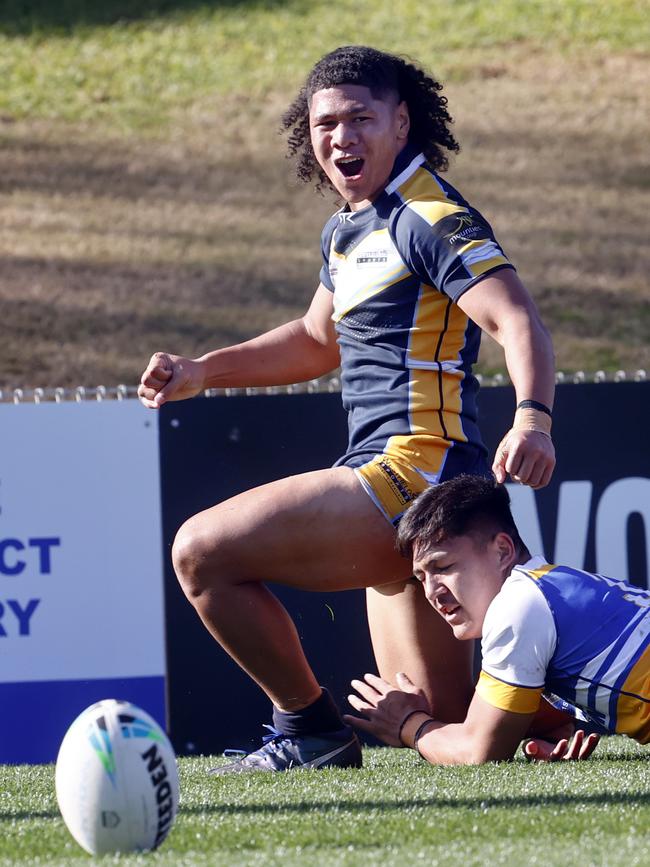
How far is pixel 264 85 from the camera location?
1977 centimetres

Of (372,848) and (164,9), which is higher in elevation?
(164,9)

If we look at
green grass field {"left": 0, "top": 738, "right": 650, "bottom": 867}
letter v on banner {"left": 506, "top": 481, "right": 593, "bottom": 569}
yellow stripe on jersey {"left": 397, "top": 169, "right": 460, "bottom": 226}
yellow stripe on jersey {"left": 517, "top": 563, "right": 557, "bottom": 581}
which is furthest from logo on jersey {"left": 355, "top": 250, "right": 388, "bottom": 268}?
letter v on banner {"left": 506, "top": 481, "right": 593, "bottom": 569}

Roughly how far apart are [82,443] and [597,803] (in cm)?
305

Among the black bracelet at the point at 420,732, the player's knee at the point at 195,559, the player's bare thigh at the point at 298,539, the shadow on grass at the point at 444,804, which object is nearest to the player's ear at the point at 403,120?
the player's bare thigh at the point at 298,539

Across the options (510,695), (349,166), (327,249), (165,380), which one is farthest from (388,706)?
(349,166)

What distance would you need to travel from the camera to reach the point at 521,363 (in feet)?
11.4

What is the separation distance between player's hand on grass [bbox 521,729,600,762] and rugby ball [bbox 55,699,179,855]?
166cm

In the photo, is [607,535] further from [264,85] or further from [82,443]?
[264,85]

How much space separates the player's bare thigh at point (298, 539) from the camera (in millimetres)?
3748

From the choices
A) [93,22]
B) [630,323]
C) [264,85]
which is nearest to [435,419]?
Answer: [630,323]

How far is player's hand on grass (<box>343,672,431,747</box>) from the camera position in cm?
390

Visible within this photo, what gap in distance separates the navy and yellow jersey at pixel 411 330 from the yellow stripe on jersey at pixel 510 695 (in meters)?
0.54

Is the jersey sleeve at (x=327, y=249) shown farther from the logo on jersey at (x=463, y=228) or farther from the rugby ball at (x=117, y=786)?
the rugby ball at (x=117, y=786)

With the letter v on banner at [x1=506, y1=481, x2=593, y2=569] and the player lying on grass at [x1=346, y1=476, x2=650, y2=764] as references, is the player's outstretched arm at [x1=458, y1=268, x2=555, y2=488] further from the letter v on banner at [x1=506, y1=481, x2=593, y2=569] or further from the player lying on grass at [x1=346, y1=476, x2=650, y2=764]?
the letter v on banner at [x1=506, y1=481, x2=593, y2=569]
